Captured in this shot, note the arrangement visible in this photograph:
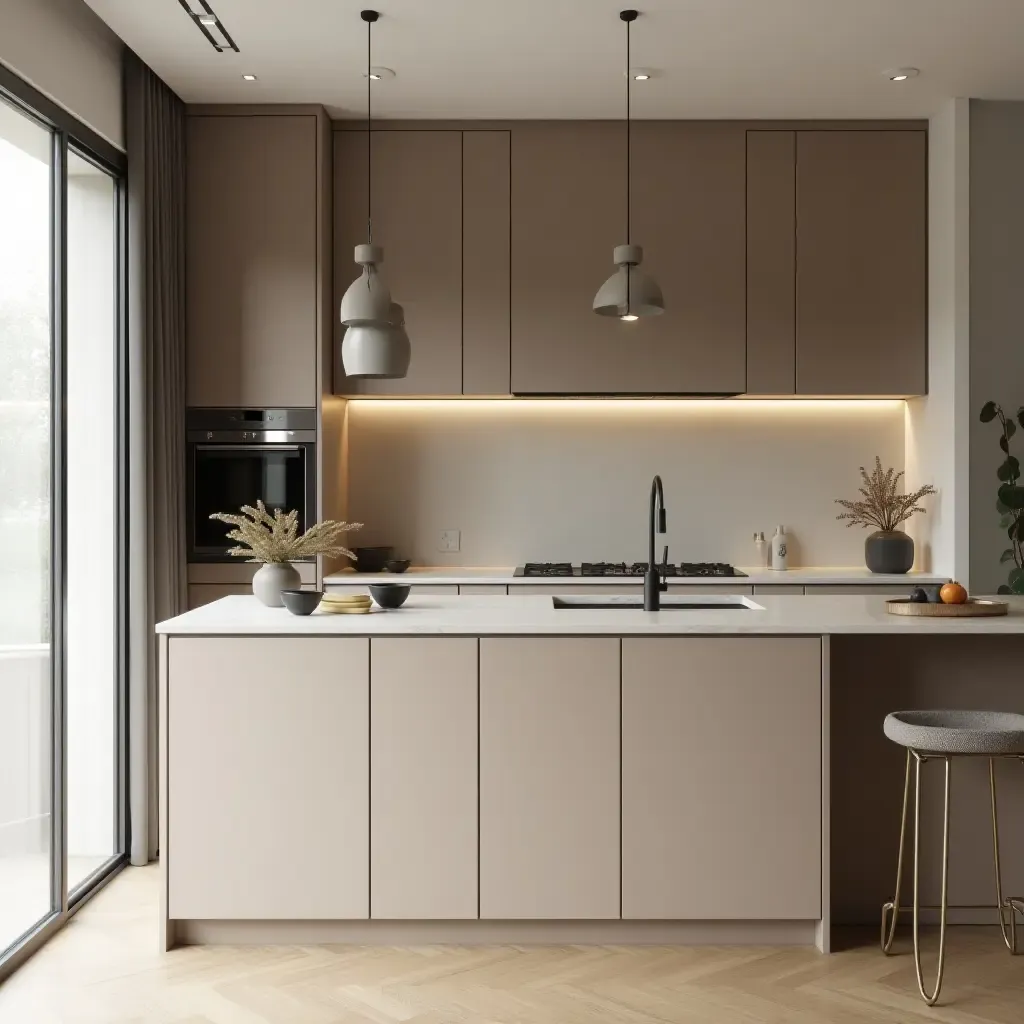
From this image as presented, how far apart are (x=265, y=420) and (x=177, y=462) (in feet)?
1.35

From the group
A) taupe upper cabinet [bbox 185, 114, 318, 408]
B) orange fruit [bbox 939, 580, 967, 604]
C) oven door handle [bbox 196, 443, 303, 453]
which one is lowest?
orange fruit [bbox 939, 580, 967, 604]

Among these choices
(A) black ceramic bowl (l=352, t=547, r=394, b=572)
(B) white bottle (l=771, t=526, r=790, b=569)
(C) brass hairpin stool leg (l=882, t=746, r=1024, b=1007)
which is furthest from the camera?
(B) white bottle (l=771, t=526, r=790, b=569)

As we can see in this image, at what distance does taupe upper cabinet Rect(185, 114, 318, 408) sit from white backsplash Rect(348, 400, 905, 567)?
0.67 metres

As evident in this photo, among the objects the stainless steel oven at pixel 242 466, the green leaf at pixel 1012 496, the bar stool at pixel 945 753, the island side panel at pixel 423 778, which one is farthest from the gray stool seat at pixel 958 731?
the stainless steel oven at pixel 242 466

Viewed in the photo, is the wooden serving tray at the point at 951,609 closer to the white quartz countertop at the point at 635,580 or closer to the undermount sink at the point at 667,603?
the undermount sink at the point at 667,603

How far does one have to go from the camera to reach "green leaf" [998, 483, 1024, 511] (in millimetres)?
4367

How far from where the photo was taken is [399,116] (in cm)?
473

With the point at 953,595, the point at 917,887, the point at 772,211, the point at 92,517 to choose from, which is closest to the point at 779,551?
the point at 772,211

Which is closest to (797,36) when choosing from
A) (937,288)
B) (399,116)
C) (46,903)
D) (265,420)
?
(937,288)

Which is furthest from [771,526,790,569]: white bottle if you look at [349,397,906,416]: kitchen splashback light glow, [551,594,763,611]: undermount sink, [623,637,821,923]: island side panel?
[623,637,821,923]: island side panel

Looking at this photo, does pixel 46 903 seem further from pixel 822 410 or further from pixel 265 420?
pixel 822 410

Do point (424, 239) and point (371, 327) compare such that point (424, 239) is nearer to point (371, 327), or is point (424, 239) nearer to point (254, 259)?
point (254, 259)

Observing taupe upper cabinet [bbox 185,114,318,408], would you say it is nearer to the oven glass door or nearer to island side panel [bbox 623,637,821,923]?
the oven glass door

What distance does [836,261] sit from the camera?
476 centimetres
